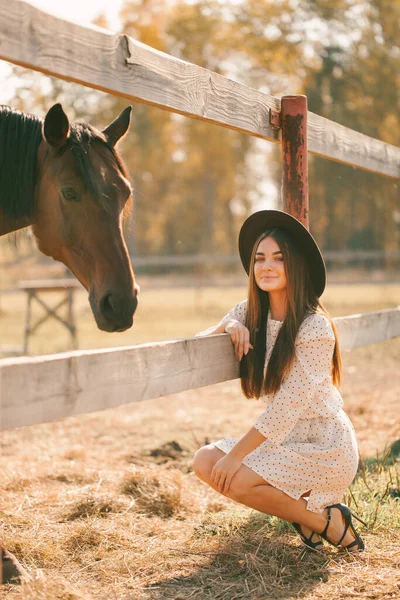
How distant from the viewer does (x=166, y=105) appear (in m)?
2.37

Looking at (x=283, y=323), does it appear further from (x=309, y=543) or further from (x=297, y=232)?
(x=309, y=543)

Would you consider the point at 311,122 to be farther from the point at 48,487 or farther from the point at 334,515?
the point at 48,487

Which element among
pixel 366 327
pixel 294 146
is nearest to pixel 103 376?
pixel 294 146

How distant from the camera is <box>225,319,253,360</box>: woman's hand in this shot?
2.77m

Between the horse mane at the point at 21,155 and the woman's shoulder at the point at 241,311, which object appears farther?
the woman's shoulder at the point at 241,311

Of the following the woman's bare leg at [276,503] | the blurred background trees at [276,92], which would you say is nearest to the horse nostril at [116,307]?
the woman's bare leg at [276,503]

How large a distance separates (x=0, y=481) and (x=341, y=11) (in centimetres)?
2234

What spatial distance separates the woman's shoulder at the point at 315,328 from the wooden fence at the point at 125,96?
1.03 ft

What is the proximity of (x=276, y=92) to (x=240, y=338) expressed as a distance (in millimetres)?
21405

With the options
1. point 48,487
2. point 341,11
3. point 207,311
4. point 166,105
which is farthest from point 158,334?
point 341,11

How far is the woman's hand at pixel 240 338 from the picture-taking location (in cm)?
277

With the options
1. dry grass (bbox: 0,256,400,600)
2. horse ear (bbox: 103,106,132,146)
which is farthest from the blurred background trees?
horse ear (bbox: 103,106,132,146)

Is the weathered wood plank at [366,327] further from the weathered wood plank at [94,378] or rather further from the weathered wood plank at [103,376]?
the weathered wood plank at [94,378]

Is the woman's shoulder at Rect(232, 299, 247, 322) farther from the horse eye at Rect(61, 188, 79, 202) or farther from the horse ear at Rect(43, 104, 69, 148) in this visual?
the horse ear at Rect(43, 104, 69, 148)
